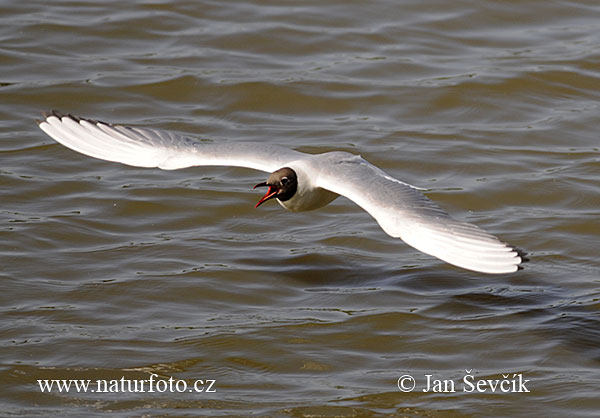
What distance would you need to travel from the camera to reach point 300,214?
823 centimetres

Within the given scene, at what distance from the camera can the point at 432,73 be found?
1065 cm

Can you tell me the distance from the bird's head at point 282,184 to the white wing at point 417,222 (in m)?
0.17

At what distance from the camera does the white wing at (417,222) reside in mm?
5227

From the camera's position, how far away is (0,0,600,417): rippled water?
19.8 ft

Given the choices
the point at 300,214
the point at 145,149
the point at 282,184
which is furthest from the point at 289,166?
the point at 300,214

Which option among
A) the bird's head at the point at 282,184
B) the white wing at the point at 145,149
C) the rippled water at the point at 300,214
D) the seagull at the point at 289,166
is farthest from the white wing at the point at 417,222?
the rippled water at the point at 300,214

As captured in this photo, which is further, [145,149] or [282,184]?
[145,149]

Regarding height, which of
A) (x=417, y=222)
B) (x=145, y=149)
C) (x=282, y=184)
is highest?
(x=145, y=149)

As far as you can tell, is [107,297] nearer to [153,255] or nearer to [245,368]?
[153,255]

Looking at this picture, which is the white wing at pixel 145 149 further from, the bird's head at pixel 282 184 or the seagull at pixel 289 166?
the bird's head at pixel 282 184

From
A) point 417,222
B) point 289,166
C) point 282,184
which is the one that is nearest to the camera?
point 417,222

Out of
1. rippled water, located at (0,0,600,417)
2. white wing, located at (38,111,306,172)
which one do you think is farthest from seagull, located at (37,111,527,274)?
rippled water, located at (0,0,600,417)

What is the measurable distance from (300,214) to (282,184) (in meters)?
1.55

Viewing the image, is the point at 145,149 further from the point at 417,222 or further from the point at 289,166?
the point at 417,222
